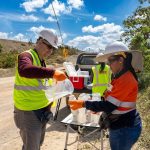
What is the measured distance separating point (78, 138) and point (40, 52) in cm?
350

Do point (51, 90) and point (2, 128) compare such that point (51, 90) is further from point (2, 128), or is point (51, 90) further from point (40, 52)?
point (2, 128)

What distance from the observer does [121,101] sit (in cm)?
387

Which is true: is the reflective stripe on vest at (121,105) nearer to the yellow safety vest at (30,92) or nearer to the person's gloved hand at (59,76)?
the person's gloved hand at (59,76)

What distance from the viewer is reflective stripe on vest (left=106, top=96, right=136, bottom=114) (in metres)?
3.88

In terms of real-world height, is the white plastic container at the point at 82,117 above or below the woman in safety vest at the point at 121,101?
below

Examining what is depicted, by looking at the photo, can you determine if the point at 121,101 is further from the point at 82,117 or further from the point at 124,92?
the point at 82,117

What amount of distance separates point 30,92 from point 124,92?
47.8 inches

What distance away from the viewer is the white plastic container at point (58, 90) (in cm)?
456

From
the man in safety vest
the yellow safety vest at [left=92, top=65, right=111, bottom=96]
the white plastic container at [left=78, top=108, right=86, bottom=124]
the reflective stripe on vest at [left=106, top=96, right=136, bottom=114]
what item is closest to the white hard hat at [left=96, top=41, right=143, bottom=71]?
the reflective stripe on vest at [left=106, top=96, right=136, bottom=114]

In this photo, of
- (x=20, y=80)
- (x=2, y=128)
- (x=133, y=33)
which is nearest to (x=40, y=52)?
(x=20, y=80)

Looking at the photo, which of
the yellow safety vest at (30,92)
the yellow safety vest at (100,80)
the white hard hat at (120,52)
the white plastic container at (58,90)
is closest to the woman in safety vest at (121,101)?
the white hard hat at (120,52)

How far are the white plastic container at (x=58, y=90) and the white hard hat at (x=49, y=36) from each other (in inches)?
18.5

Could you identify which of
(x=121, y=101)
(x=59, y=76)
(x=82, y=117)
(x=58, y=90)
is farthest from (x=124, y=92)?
(x=82, y=117)

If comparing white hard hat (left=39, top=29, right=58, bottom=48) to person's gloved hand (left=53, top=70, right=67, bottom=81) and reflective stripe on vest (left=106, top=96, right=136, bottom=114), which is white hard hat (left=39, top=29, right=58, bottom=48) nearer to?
person's gloved hand (left=53, top=70, right=67, bottom=81)
